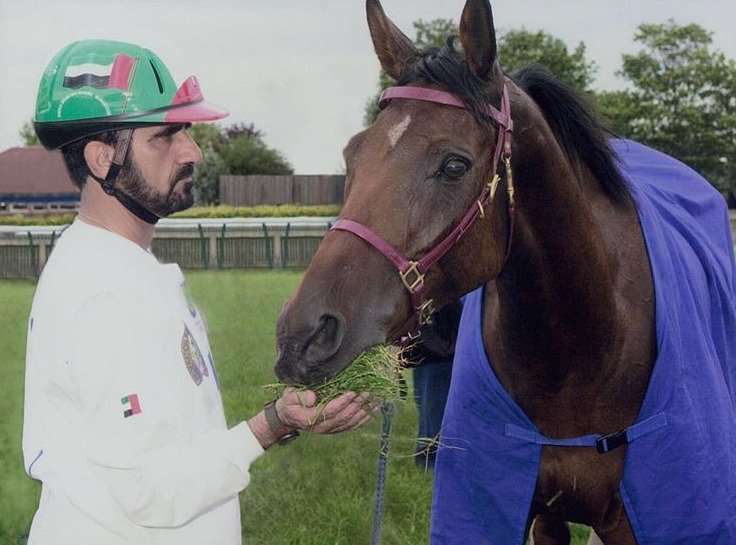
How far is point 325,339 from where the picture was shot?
7.05 feet

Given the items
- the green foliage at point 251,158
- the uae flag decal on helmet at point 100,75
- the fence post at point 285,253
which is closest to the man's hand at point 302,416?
the uae flag decal on helmet at point 100,75

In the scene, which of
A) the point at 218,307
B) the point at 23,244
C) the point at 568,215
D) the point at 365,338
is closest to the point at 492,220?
the point at 568,215

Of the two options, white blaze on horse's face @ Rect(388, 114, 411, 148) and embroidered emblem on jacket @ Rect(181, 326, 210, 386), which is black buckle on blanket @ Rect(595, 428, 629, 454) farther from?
embroidered emblem on jacket @ Rect(181, 326, 210, 386)

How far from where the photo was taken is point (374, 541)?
3.13 meters

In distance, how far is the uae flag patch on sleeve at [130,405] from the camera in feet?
6.15

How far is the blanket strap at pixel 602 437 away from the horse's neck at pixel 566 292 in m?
0.08

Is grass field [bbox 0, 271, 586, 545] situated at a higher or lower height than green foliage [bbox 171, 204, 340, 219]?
higher

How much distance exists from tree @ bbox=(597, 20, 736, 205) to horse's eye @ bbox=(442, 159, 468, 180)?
46.3 m

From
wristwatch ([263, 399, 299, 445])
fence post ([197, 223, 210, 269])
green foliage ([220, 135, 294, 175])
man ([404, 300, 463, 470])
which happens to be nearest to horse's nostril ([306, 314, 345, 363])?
wristwatch ([263, 399, 299, 445])

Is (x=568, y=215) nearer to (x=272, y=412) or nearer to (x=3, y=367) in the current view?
(x=272, y=412)

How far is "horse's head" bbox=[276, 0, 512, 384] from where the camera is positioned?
216cm

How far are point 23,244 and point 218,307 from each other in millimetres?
5860

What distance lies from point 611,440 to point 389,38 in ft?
4.31

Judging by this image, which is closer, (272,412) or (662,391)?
(272,412)
